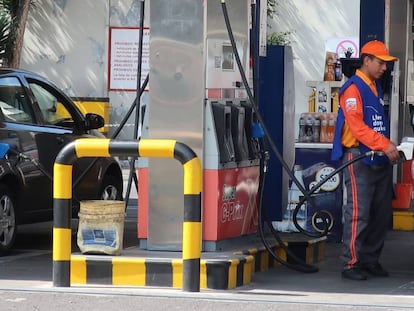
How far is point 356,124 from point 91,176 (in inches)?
139

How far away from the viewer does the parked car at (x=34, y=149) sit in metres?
10.1

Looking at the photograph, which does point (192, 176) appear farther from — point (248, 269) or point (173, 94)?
point (248, 269)

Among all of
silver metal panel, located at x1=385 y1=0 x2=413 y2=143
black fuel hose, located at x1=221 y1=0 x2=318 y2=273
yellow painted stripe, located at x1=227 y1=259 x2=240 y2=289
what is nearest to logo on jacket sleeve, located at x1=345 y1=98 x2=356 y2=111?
black fuel hose, located at x1=221 y1=0 x2=318 y2=273

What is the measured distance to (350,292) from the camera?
841 cm

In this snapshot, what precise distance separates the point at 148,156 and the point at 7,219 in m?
2.79

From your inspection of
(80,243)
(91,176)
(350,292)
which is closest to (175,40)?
(80,243)

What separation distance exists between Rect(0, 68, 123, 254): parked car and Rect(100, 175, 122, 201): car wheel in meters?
0.02

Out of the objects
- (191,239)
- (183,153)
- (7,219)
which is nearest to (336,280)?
(191,239)

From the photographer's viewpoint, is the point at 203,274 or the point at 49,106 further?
the point at 49,106

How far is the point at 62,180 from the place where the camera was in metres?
7.91

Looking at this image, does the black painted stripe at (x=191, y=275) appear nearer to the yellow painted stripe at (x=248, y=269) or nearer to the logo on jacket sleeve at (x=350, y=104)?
the yellow painted stripe at (x=248, y=269)

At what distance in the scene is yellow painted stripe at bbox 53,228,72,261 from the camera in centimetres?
794

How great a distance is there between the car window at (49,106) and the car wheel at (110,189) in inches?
34.1

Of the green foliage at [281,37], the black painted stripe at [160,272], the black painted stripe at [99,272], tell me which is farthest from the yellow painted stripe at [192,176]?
the green foliage at [281,37]
